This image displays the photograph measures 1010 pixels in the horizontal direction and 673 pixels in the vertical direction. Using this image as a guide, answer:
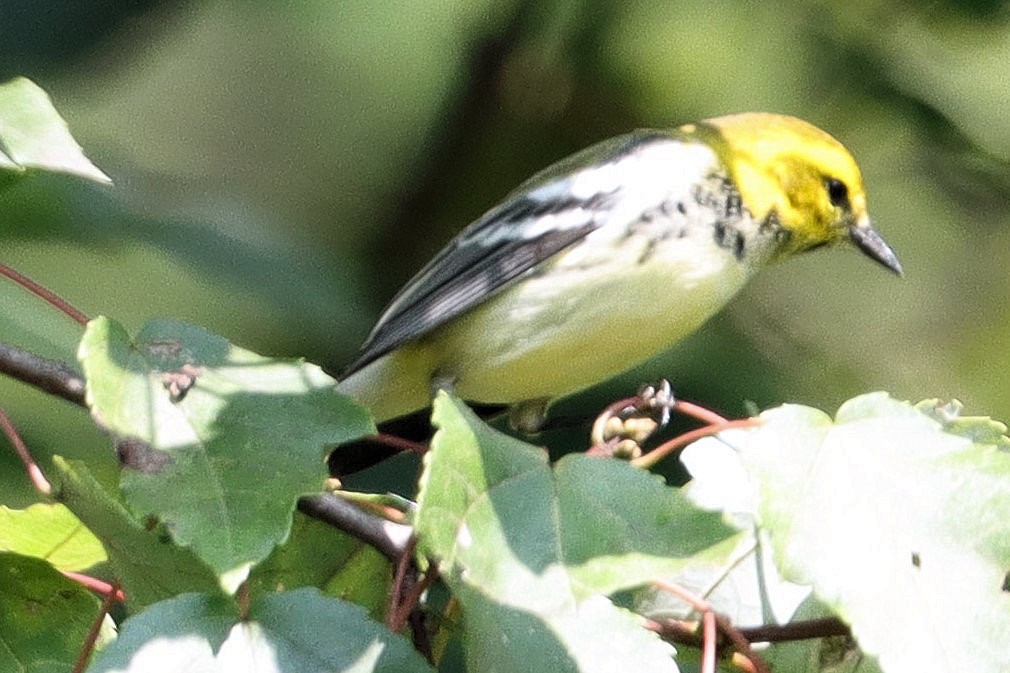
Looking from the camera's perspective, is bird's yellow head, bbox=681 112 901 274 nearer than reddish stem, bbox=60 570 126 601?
No

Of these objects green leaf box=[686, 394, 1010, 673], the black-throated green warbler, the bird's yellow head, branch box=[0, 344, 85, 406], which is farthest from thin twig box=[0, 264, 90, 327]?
the bird's yellow head

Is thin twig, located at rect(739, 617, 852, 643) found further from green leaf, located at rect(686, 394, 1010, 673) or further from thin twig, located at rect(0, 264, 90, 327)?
thin twig, located at rect(0, 264, 90, 327)

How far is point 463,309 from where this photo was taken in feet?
6.64

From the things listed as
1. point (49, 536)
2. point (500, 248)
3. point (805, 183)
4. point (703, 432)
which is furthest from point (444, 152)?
point (703, 432)

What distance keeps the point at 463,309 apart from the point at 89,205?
2.29 ft

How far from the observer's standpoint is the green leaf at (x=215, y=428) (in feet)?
2.89

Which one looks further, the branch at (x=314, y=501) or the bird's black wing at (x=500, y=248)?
the bird's black wing at (x=500, y=248)

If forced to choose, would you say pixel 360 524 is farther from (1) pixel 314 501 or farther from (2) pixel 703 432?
(2) pixel 703 432

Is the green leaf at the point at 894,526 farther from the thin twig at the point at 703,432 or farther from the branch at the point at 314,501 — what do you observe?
the branch at the point at 314,501

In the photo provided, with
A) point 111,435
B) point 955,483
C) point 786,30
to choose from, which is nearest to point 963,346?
point 786,30

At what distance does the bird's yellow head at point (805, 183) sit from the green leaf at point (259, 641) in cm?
129

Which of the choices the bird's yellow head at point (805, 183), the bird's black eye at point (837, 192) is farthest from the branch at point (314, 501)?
the bird's black eye at point (837, 192)

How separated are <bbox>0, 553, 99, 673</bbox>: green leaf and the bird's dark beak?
4.62ft

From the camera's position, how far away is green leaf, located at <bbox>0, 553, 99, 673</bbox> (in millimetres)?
1062
